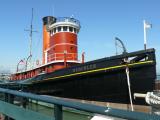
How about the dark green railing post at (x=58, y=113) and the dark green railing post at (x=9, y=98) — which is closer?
the dark green railing post at (x=58, y=113)

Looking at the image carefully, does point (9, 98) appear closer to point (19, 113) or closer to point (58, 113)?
point (19, 113)

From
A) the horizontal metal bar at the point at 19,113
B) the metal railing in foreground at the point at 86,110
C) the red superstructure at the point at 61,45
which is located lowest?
the horizontal metal bar at the point at 19,113

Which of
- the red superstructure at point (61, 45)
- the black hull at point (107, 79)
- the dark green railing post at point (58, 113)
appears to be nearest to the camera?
the dark green railing post at point (58, 113)

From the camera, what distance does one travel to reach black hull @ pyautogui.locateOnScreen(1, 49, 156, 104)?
11031 millimetres

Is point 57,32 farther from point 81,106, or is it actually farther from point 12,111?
point 81,106

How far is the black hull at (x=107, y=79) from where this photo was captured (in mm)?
11031

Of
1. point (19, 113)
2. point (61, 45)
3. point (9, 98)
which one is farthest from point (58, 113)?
point (61, 45)

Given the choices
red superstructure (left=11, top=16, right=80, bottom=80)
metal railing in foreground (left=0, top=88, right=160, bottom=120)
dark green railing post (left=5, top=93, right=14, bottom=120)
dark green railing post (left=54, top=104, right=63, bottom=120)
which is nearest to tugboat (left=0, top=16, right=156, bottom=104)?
red superstructure (left=11, top=16, right=80, bottom=80)

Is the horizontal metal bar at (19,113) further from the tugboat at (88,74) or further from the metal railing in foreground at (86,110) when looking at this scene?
the tugboat at (88,74)

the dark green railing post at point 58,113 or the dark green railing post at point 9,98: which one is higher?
the dark green railing post at point 9,98

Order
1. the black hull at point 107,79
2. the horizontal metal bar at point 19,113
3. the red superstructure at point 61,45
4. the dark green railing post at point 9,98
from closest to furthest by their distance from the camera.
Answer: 1. the horizontal metal bar at point 19,113
2. the dark green railing post at point 9,98
3. the black hull at point 107,79
4. the red superstructure at point 61,45

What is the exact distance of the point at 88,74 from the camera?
41.3 feet

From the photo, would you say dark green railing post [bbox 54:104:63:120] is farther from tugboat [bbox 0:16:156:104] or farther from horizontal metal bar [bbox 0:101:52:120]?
tugboat [bbox 0:16:156:104]

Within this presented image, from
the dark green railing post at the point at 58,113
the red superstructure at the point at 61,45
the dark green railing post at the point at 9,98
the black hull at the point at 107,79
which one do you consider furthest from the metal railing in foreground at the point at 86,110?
the red superstructure at the point at 61,45
